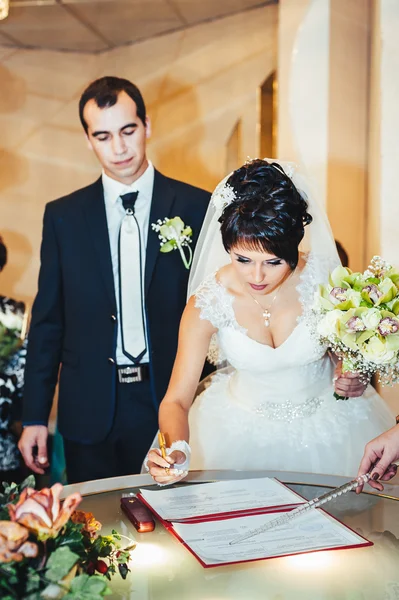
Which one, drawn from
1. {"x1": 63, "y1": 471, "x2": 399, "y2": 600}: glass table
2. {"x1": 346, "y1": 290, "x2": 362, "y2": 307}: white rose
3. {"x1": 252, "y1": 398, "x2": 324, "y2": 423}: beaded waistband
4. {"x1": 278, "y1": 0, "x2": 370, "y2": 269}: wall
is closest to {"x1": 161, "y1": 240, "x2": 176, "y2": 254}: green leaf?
{"x1": 252, "y1": 398, "x2": 324, "y2": 423}: beaded waistband

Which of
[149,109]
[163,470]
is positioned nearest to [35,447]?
[163,470]

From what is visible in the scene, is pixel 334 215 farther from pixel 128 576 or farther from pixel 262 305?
pixel 128 576

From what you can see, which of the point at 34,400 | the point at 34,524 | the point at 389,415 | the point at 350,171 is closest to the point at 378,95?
the point at 350,171

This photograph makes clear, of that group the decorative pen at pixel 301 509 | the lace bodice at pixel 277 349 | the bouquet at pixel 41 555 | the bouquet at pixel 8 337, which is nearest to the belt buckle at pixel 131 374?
the lace bodice at pixel 277 349

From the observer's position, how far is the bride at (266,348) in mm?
2314

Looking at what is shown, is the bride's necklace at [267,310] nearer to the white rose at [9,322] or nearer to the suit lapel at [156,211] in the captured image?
the suit lapel at [156,211]

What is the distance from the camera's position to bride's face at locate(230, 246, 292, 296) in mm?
2271

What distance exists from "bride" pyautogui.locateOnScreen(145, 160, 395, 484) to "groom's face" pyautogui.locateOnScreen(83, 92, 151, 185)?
1.43 feet

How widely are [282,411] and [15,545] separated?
67.2 inches

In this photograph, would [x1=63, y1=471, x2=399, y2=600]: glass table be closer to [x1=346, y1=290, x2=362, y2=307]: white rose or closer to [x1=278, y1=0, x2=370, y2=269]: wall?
[x1=346, y1=290, x2=362, y2=307]: white rose

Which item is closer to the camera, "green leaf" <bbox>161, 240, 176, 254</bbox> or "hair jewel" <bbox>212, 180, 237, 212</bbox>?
"hair jewel" <bbox>212, 180, 237, 212</bbox>

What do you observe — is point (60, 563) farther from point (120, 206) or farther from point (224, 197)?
point (120, 206)

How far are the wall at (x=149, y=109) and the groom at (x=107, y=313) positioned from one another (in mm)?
2161

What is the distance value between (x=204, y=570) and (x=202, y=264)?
4.99 ft
